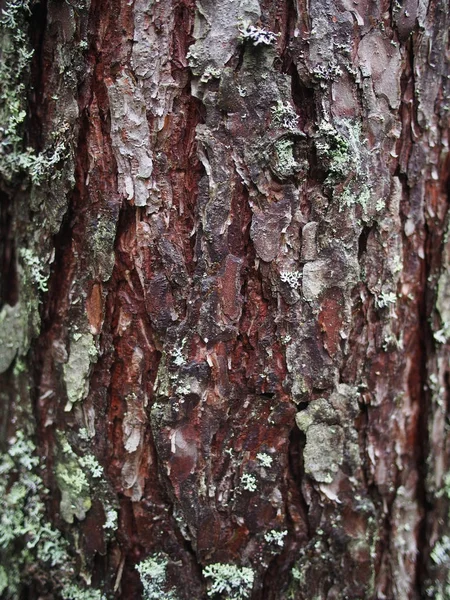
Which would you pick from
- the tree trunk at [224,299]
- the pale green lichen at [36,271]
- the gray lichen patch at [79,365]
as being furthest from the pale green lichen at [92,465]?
the pale green lichen at [36,271]

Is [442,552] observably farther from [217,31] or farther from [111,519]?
[217,31]

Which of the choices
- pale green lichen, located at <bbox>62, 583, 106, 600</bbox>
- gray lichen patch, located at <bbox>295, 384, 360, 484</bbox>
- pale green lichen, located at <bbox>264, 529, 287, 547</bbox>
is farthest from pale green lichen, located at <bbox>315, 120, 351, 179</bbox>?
pale green lichen, located at <bbox>62, 583, 106, 600</bbox>

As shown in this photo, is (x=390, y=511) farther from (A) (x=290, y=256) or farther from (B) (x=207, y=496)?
(A) (x=290, y=256)

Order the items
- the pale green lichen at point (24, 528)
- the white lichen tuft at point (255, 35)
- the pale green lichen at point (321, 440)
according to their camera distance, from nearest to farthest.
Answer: the white lichen tuft at point (255, 35) < the pale green lichen at point (321, 440) < the pale green lichen at point (24, 528)

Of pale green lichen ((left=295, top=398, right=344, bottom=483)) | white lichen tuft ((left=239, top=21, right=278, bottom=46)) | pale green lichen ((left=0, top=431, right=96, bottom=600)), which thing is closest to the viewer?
white lichen tuft ((left=239, top=21, right=278, bottom=46))

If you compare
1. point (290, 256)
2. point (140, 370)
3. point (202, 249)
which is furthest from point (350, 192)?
point (140, 370)

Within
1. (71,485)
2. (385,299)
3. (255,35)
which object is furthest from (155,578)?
(255,35)

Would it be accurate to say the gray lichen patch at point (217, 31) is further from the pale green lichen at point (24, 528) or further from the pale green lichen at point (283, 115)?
the pale green lichen at point (24, 528)

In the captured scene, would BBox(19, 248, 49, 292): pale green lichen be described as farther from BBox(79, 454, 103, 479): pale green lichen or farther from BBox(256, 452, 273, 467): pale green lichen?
BBox(256, 452, 273, 467): pale green lichen
